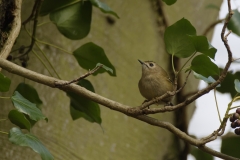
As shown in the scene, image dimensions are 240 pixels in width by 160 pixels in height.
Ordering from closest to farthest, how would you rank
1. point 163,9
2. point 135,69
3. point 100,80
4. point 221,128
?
1. point 221,128
2. point 100,80
3. point 135,69
4. point 163,9

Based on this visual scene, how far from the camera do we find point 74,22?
1.39 meters

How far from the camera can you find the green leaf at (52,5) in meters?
1.38

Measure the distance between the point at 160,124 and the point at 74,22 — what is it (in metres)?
0.49

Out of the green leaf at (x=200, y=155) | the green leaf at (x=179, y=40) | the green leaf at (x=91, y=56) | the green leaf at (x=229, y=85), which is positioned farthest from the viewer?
the green leaf at (x=200, y=155)

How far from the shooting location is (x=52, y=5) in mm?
1386

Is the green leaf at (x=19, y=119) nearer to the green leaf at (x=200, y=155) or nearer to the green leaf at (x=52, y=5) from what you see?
A: the green leaf at (x=52, y=5)

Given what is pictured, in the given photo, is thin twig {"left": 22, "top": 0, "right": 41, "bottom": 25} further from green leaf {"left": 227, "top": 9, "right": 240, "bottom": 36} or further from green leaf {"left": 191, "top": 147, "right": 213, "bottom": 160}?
green leaf {"left": 191, "top": 147, "right": 213, "bottom": 160}

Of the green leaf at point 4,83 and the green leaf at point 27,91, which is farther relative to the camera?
the green leaf at point 27,91

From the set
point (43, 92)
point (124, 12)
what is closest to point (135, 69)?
point (124, 12)

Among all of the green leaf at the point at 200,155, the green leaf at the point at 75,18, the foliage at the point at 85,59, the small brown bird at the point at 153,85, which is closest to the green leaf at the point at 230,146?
the foliage at the point at 85,59

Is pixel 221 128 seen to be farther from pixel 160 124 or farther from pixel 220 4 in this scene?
pixel 220 4

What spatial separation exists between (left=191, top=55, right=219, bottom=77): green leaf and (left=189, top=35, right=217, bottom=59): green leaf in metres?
0.01

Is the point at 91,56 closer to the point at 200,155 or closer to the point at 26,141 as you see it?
the point at 26,141

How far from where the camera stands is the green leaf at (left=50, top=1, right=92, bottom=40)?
4.54ft
